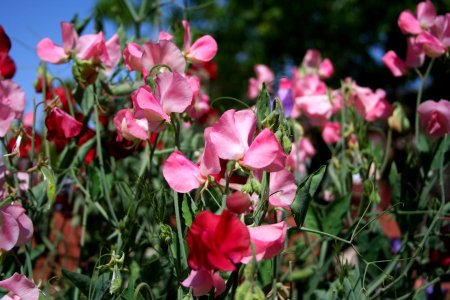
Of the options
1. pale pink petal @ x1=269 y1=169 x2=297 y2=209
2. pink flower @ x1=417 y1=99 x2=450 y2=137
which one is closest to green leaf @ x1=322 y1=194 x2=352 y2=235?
pink flower @ x1=417 y1=99 x2=450 y2=137

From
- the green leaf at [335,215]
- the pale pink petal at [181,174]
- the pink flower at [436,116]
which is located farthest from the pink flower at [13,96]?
the pink flower at [436,116]

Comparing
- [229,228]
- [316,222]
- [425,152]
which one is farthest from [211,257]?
[425,152]

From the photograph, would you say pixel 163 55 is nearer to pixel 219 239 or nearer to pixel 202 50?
pixel 202 50

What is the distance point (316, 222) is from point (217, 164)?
1.27ft

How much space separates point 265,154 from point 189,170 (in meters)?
0.10

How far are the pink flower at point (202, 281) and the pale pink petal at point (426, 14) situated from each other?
2.39ft

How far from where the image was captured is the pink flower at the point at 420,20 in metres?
1.12

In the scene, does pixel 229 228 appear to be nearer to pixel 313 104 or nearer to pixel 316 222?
pixel 316 222

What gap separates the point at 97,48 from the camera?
94cm

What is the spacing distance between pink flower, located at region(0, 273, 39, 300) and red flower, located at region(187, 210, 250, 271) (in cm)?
24

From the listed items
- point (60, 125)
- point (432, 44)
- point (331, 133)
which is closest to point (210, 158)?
point (60, 125)

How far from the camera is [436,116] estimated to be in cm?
98

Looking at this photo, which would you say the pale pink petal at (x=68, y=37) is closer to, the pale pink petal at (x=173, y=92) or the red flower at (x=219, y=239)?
the pale pink petal at (x=173, y=92)

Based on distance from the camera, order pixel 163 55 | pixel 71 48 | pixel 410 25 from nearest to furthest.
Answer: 1. pixel 163 55
2. pixel 71 48
3. pixel 410 25
